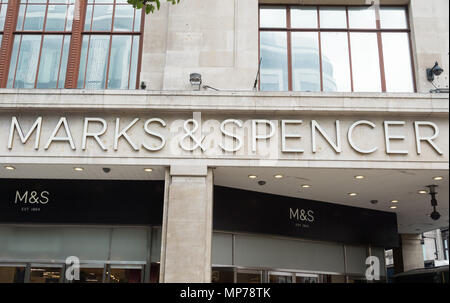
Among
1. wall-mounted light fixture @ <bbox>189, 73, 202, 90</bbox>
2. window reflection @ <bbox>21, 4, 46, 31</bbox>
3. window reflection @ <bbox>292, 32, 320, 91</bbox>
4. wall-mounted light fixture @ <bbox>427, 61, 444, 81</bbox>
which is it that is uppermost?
window reflection @ <bbox>21, 4, 46, 31</bbox>

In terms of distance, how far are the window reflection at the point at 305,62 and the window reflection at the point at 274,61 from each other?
0.27 m

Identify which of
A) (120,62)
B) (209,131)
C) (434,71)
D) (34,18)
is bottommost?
(209,131)

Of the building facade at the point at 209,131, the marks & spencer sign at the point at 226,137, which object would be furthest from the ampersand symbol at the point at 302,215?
the marks & spencer sign at the point at 226,137

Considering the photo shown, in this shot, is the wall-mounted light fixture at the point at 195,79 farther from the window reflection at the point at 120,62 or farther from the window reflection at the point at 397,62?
the window reflection at the point at 397,62

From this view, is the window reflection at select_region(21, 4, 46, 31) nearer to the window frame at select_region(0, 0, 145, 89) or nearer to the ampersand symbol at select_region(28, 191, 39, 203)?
the window frame at select_region(0, 0, 145, 89)

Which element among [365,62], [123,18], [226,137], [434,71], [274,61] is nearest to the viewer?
[226,137]

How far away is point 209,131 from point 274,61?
3095 millimetres

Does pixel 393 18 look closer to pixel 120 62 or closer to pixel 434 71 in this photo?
pixel 434 71

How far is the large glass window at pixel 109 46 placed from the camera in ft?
40.4

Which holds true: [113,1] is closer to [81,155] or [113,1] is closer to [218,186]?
[81,155]

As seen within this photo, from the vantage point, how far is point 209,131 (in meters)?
10.9

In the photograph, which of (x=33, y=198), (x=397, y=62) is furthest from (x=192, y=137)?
(x=397, y=62)

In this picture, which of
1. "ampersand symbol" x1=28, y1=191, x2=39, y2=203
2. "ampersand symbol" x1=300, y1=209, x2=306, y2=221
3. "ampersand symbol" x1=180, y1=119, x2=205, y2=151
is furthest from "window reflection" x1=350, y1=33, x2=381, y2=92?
"ampersand symbol" x1=28, y1=191, x2=39, y2=203

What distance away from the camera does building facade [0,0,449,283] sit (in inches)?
424
